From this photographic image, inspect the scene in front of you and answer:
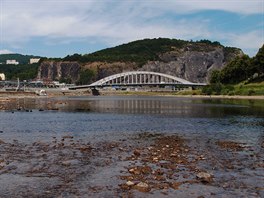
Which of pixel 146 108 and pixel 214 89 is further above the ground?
pixel 214 89

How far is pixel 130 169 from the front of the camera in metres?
16.6

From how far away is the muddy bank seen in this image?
13.8 m

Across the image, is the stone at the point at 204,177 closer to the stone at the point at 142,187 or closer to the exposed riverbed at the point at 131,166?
the exposed riverbed at the point at 131,166

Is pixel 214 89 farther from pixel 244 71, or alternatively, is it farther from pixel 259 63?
pixel 259 63

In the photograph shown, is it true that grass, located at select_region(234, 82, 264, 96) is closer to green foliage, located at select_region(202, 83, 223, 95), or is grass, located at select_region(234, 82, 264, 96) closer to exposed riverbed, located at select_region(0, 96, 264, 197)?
green foliage, located at select_region(202, 83, 223, 95)

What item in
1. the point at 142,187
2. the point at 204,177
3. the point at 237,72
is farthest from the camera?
the point at 237,72

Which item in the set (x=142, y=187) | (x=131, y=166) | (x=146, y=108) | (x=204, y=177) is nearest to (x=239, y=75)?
(x=146, y=108)

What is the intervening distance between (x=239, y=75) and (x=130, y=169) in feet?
390

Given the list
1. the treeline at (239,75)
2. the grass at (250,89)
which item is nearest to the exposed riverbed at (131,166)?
the grass at (250,89)

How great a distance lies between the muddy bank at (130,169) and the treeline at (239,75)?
310 feet

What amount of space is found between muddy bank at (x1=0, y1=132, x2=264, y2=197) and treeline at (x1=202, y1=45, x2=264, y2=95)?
9434 centimetres

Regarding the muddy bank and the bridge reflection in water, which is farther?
the bridge reflection in water

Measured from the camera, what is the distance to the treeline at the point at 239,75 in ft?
384

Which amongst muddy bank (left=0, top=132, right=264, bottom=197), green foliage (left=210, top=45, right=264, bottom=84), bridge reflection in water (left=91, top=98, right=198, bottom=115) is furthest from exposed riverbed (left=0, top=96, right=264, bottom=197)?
green foliage (left=210, top=45, right=264, bottom=84)
